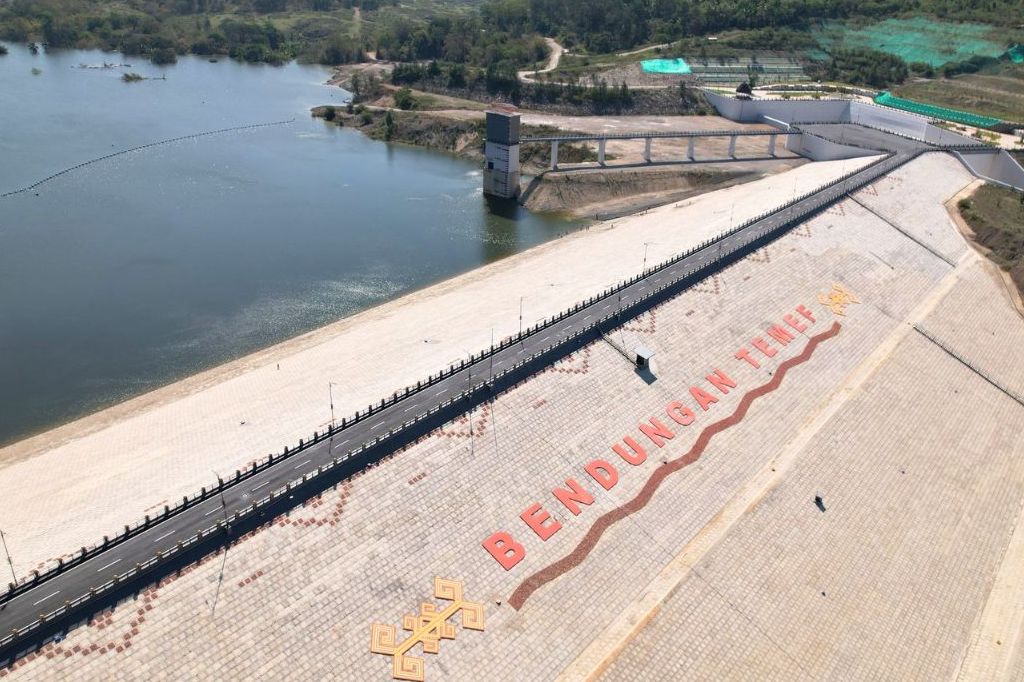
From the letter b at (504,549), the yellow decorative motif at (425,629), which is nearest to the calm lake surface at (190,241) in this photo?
the letter b at (504,549)

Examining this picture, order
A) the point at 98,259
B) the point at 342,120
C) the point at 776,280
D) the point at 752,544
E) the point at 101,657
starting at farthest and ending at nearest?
the point at 342,120 → the point at 98,259 → the point at 776,280 → the point at 752,544 → the point at 101,657

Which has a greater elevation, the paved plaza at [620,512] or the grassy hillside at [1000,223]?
the grassy hillside at [1000,223]

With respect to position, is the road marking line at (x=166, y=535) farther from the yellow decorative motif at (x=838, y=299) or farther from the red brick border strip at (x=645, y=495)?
the yellow decorative motif at (x=838, y=299)

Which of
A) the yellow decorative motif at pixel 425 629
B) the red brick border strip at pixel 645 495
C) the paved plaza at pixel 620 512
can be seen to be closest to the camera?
the yellow decorative motif at pixel 425 629

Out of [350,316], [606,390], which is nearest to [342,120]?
[350,316]

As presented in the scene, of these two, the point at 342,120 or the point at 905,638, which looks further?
the point at 342,120

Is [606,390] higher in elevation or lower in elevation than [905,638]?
higher

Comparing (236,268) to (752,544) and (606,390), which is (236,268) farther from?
(752,544)
